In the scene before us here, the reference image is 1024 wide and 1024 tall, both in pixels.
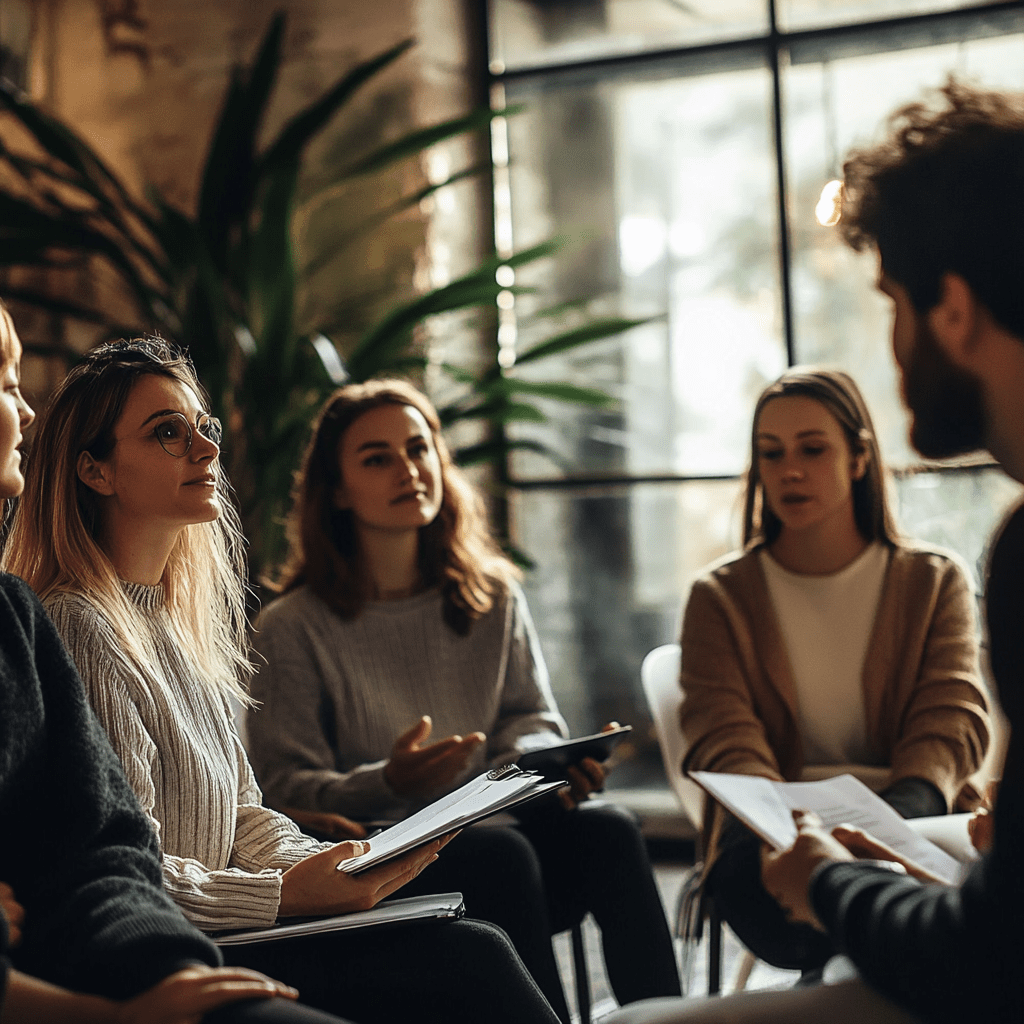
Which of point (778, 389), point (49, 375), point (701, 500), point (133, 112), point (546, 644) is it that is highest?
point (133, 112)

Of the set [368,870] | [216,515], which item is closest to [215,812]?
[368,870]

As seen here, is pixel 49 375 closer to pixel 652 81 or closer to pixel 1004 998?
pixel 652 81

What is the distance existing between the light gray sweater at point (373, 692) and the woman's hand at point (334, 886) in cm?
68

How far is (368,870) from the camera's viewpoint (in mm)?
1431

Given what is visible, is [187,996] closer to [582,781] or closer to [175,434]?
[175,434]

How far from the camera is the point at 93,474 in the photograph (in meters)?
1.56

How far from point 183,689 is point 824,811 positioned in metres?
0.80

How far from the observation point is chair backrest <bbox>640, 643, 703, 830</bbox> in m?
2.38

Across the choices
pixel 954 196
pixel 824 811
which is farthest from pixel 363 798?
pixel 954 196

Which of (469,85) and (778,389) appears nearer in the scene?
(778,389)

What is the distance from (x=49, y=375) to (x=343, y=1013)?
3212 mm

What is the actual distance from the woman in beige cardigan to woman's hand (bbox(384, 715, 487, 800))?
18.4 inches

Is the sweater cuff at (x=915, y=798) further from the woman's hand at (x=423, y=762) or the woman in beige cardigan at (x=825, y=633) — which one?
the woman's hand at (x=423, y=762)

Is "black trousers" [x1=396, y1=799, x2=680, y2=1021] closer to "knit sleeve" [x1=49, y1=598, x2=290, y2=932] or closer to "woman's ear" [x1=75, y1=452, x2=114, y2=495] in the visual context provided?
"knit sleeve" [x1=49, y1=598, x2=290, y2=932]
